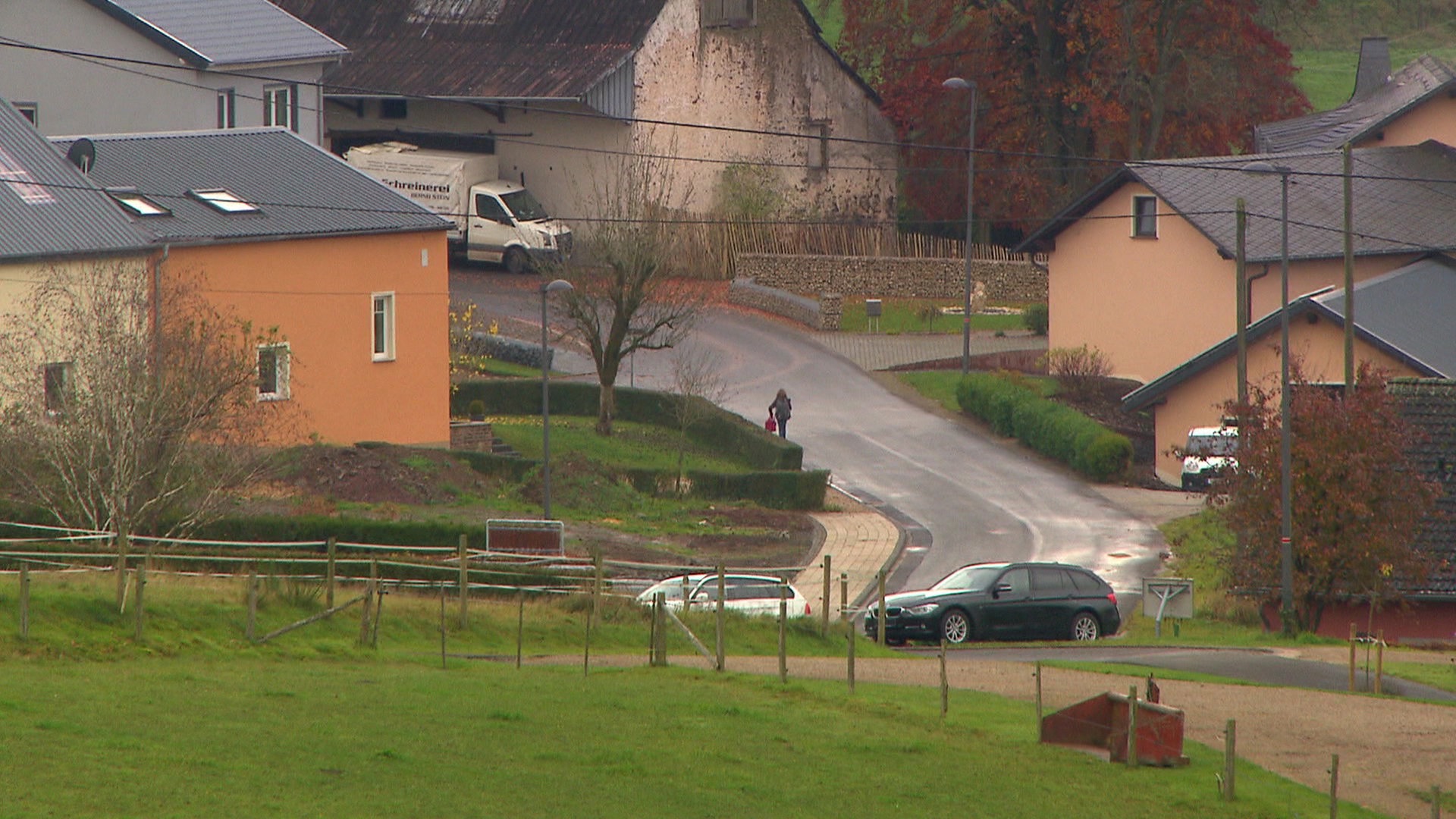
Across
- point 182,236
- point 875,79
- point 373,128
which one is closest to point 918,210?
point 875,79

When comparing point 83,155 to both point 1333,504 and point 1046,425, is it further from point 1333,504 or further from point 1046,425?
point 1333,504

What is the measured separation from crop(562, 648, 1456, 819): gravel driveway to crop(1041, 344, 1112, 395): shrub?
81.0 ft

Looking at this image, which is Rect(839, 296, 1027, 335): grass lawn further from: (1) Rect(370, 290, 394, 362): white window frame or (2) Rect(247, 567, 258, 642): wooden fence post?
(2) Rect(247, 567, 258, 642): wooden fence post

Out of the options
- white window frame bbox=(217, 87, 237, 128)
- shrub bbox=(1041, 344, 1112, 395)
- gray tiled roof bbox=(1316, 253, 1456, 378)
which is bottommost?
shrub bbox=(1041, 344, 1112, 395)

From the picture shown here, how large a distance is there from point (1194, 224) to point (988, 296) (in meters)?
14.7

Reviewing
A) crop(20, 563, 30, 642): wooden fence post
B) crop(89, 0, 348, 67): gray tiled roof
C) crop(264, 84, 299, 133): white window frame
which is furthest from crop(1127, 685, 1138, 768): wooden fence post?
crop(264, 84, 299, 133): white window frame

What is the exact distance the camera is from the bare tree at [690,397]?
43.4 m

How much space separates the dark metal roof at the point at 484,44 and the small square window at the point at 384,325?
19594 millimetres

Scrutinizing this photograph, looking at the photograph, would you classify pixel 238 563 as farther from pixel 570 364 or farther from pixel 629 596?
pixel 570 364

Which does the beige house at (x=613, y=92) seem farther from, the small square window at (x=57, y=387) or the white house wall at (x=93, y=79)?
the small square window at (x=57, y=387)

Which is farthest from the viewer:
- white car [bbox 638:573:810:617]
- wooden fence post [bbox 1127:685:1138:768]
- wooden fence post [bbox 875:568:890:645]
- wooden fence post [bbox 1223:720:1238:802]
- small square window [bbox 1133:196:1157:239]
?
small square window [bbox 1133:196:1157:239]

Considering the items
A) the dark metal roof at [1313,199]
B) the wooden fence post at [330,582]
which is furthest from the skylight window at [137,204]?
the dark metal roof at [1313,199]

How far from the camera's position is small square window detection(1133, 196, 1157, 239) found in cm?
5153

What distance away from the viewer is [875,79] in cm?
7419
